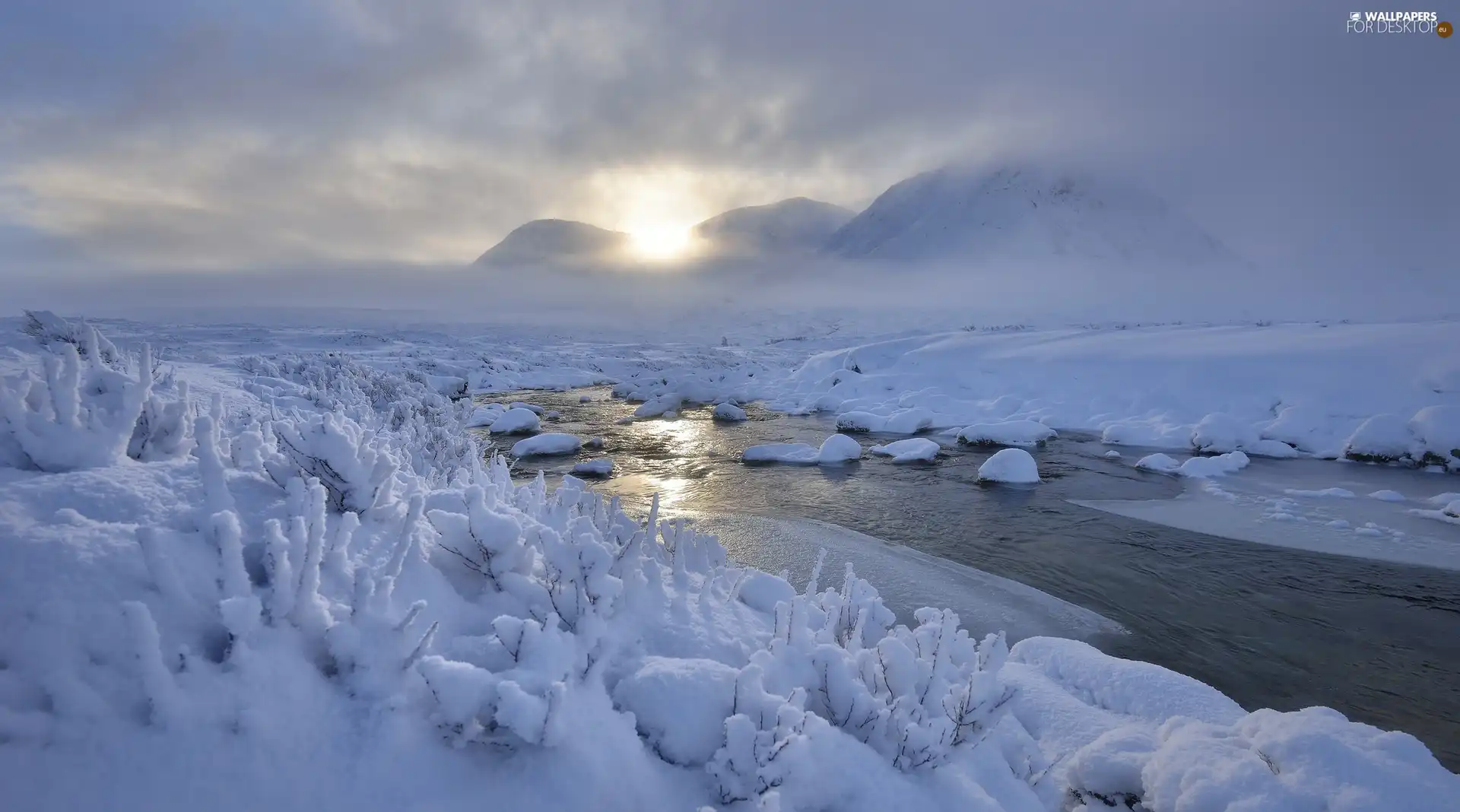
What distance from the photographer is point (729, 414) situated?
21625 mm

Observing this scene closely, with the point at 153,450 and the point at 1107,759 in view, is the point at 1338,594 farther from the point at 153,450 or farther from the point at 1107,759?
the point at 153,450

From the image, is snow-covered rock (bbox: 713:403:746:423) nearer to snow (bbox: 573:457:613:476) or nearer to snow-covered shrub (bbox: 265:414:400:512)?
snow (bbox: 573:457:613:476)

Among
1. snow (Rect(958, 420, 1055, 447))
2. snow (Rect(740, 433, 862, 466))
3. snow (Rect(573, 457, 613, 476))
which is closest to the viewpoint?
snow (Rect(573, 457, 613, 476))

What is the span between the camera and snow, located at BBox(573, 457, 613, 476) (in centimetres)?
1285

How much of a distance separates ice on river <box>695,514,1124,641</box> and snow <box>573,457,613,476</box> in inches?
161

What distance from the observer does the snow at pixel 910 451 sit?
47.8ft

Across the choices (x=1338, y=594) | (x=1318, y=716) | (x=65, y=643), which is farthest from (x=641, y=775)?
(x=1338, y=594)

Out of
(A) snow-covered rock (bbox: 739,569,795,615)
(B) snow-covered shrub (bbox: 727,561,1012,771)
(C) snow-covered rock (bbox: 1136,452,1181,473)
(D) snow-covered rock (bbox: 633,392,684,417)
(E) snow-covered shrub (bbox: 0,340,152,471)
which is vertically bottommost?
(C) snow-covered rock (bbox: 1136,452,1181,473)

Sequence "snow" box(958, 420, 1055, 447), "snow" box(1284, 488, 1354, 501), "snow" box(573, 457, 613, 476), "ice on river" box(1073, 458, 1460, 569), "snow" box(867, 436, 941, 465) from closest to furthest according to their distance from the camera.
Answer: "ice on river" box(1073, 458, 1460, 569)
"snow" box(1284, 488, 1354, 501)
"snow" box(573, 457, 613, 476)
"snow" box(867, 436, 941, 465)
"snow" box(958, 420, 1055, 447)

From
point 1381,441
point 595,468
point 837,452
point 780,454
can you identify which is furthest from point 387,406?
point 1381,441

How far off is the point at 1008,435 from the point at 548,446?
12.5m

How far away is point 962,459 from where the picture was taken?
14844mm

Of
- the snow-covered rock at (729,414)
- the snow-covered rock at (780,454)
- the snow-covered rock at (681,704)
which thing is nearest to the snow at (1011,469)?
the snow-covered rock at (780,454)

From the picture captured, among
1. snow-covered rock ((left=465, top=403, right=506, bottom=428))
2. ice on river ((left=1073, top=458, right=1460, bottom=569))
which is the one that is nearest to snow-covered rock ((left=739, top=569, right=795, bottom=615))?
ice on river ((left=1073, top=458, right=1460, bottom=569))
